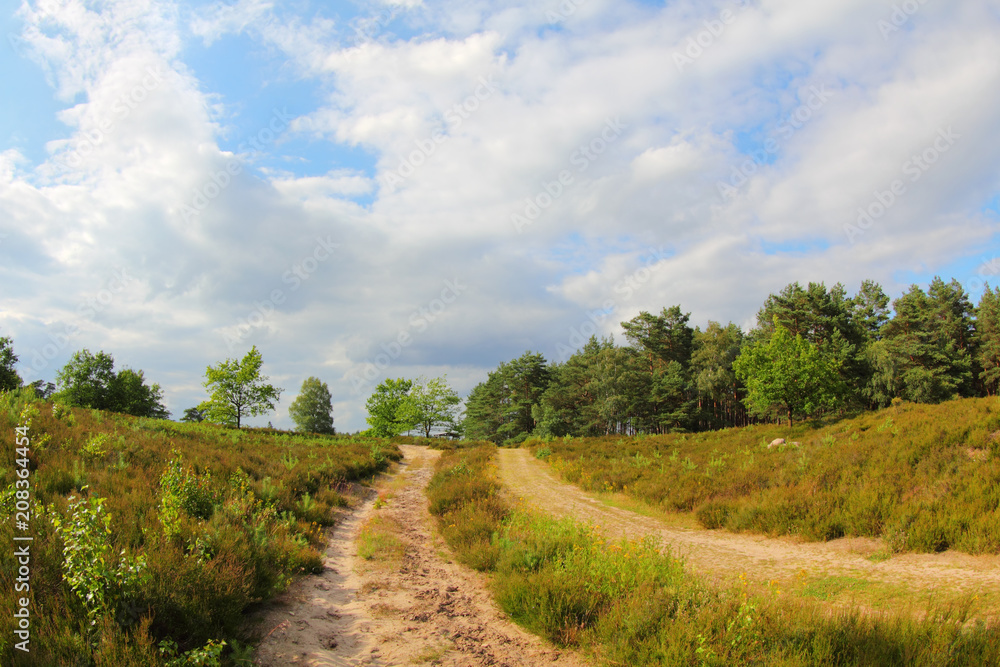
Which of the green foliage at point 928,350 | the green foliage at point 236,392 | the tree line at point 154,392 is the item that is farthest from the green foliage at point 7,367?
the green foliage at point 928,350

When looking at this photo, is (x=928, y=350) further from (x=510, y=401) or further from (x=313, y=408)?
(x=313, y=408)

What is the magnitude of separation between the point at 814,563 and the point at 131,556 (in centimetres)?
1035

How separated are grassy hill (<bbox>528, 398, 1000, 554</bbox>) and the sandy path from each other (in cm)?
40

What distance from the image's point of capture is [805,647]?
4.17 meters

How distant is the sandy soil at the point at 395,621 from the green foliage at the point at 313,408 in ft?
234

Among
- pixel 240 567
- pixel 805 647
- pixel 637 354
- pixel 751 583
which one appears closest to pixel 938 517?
pixel 751 583

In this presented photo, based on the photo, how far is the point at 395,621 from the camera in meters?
5.68

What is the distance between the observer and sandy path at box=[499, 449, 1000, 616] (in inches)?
245

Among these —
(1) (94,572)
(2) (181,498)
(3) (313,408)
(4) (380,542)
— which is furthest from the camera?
(3) (313,408)

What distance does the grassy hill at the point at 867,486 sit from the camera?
26.7ft

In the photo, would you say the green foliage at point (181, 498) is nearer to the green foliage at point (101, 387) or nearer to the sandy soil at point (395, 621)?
the sandy soil at point (395, 621)

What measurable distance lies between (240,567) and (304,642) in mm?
1181
